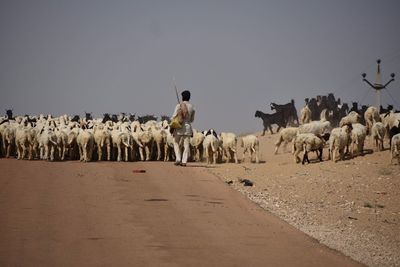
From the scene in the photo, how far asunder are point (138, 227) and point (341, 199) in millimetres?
5935

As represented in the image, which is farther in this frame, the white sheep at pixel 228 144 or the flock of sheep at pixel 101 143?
the white sheep at pixel 228 144

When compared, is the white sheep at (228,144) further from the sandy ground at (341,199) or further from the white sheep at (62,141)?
the white sheep at (62,141)

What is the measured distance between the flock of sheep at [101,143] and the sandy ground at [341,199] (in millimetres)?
2527

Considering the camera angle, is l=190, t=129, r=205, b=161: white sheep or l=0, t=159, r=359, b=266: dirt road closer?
l=0, t=159, r=359, b=266: dirt road

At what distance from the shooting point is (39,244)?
7113mm

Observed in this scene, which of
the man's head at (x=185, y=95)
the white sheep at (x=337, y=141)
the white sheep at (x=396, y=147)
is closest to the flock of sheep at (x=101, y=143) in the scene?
the man's head at (x=185, y=95)

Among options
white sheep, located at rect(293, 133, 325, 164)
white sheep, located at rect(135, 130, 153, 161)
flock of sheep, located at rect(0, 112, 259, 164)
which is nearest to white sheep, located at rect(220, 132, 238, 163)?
flock of sheep, located at rect(0, 112, 259, 164)

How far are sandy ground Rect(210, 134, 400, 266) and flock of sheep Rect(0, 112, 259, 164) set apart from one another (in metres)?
2.53

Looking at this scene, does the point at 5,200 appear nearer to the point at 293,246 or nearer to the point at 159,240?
the point at 159,240

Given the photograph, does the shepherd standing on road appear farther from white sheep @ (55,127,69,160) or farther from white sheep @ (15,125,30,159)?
white sheep @ (15,125,30,159)

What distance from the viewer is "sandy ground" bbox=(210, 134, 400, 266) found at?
877 centimetres

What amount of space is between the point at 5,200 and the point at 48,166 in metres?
5.12

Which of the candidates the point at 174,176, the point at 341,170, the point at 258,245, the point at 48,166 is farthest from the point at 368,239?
the point at 48,166

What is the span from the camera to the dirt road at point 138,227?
6.88 metres
